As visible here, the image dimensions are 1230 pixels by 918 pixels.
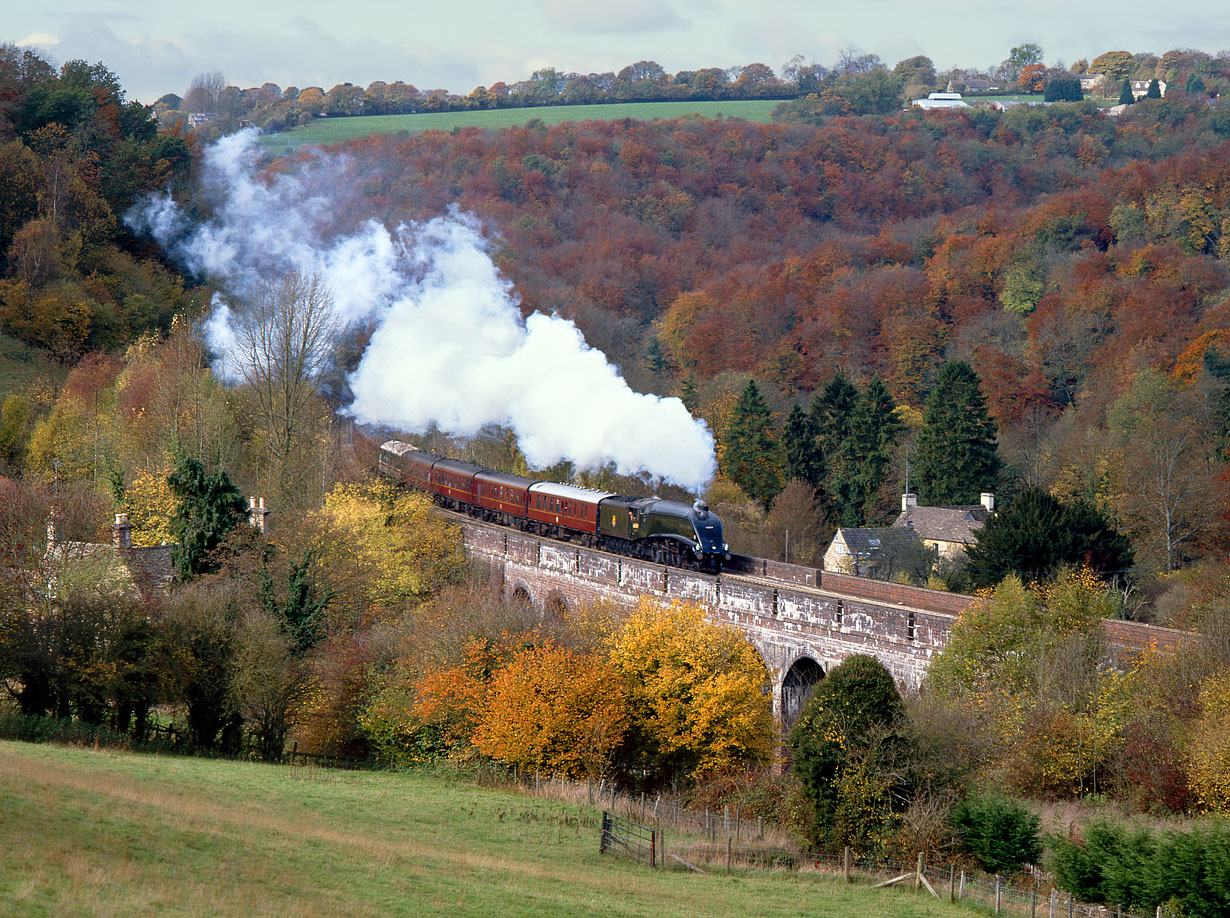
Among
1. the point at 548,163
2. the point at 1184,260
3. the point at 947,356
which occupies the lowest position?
the point at 947,356

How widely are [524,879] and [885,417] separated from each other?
153ft

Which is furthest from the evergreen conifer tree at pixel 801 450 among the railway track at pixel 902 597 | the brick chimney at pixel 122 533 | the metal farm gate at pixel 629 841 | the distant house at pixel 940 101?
the distant house at pixel 940 101

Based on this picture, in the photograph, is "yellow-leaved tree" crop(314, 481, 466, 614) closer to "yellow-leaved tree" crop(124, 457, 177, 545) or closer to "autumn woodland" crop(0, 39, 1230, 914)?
"autumn woodland" crop(0, 39, 1230, 914)

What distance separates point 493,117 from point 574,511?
298 feet

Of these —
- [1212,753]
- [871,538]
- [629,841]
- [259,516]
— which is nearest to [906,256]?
[871,538]

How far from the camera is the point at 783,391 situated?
261 feet

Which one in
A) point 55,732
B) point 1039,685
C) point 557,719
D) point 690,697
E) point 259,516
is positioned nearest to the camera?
point 1039,685

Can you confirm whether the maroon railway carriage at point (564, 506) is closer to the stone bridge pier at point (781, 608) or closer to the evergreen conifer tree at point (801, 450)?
the stone bridge pier at point (781, 608)

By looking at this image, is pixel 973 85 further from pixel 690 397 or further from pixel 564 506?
pixel 564 506

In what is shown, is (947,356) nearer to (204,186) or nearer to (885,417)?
(885,417)

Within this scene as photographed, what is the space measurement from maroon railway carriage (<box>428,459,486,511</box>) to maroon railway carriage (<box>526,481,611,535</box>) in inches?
180

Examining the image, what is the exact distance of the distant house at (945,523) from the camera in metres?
53.8

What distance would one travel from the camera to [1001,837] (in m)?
22.9

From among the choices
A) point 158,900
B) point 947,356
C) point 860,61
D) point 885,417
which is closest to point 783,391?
point 947,356
